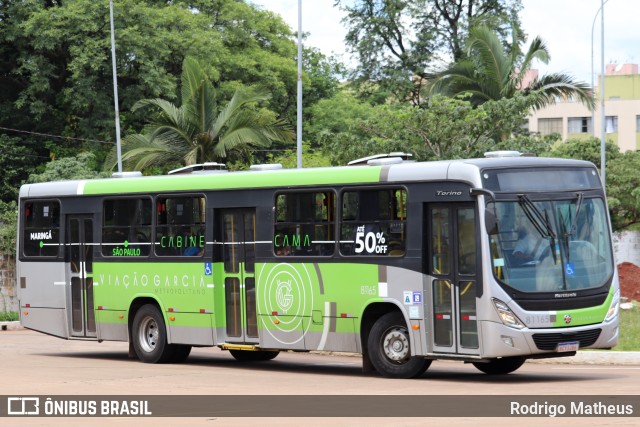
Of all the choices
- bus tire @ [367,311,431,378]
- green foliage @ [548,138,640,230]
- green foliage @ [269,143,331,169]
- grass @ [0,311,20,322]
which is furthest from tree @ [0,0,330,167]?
bus tire @ [367,311,431,378]

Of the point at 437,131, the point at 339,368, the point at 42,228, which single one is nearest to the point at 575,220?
the point at 339,368

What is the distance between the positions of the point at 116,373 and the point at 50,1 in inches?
1373

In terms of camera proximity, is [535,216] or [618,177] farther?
[618,177]

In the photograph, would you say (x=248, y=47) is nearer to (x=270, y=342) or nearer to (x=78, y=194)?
(x=78, y=194)

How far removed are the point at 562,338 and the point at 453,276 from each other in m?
1.64

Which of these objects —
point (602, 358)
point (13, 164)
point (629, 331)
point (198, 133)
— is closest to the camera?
point (602, 358)

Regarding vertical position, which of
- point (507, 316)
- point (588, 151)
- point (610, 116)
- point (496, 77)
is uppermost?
point (610, 116)

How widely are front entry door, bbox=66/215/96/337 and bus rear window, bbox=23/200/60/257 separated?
406 millimetres

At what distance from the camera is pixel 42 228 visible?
2395 cm

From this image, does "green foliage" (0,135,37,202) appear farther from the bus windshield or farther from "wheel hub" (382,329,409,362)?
the bus windshield

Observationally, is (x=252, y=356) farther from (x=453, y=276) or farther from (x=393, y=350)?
(x=453, y=276)

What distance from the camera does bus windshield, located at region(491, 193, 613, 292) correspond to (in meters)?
16.8

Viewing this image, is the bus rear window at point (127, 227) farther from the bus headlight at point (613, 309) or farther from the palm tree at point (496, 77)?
the palm tree at point (496, 77)

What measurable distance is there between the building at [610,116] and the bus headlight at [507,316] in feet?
283
